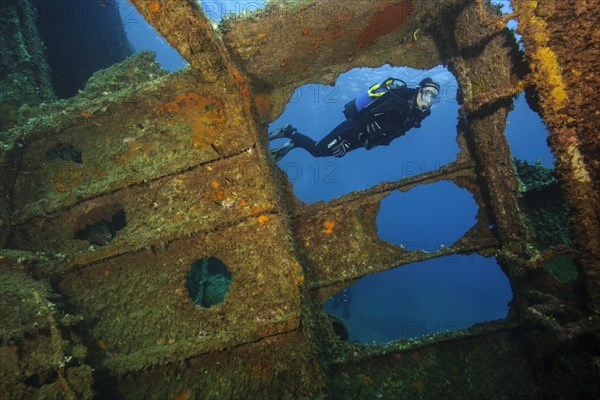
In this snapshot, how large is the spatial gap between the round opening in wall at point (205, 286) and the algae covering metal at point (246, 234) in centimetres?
185

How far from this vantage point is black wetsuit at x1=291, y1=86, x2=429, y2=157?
5.73m

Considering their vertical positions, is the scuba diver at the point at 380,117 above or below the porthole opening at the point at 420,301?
above

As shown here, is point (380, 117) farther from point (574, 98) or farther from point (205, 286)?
point (205, 286)

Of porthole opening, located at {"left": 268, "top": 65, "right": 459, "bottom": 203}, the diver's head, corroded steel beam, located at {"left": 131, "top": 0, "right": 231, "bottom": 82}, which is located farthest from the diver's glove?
porthole opening, located at {"left": 268, "top": 65, "right": 459, "bottom": 203}

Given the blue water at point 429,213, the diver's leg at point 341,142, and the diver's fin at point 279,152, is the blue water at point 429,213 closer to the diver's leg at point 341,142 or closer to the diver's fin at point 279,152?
the diver's leg at point 341,142

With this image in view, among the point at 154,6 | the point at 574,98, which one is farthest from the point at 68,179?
the point at 574,98

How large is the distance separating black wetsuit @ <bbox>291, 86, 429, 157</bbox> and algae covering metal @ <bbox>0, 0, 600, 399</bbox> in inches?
62.7

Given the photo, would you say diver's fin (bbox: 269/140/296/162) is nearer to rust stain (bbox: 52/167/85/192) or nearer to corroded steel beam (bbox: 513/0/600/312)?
rust stain (bbox: 52/167/85/192)

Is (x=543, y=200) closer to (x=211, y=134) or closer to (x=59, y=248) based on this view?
(x=211, y=134)

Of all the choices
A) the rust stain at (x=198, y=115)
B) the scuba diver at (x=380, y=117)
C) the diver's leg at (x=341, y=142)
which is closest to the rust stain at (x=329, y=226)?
the rust stain at (x=198, y=115)

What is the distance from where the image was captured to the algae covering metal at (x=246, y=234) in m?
2.78

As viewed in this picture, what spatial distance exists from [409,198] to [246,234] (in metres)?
118

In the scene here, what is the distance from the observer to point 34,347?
2.81 meters

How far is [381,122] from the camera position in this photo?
19.8 feet
